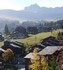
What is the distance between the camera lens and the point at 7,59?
8681cm

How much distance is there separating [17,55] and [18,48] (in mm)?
3474

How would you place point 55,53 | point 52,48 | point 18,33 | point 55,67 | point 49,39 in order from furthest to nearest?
point 18,33 → point 49,39 → point 52,48 → point 55,53 → point 55,67

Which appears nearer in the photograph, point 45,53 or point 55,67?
point 55,67

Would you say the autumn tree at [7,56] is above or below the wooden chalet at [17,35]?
above

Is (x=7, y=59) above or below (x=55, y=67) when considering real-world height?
below

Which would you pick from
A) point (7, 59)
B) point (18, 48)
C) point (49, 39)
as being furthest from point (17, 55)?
point (49, 39)

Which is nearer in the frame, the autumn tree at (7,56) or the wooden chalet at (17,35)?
the autumn tree at (7,56)

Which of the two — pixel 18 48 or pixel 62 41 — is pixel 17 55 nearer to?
pixel 18 48

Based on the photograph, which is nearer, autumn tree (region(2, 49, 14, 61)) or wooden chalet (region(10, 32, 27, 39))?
autumn tree (region(2, 49, 14, 61))

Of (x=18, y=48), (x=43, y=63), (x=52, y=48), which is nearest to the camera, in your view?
(x=43, y=63)

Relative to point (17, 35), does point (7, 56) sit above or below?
above

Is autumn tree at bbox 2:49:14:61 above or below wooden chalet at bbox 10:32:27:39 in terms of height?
above

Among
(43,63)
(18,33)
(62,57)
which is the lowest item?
(18,33)

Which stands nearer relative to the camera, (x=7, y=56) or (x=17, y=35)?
(x=7, y=56)
